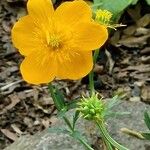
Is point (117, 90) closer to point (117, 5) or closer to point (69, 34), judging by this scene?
point (117, 5)

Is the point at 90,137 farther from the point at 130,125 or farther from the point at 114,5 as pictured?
the point at 114,5

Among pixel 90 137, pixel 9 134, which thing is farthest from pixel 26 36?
pixel 9 134

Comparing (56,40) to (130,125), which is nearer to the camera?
(56,40)

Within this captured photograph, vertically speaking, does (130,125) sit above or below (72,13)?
below

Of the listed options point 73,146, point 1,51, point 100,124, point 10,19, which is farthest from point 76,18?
point 10,19

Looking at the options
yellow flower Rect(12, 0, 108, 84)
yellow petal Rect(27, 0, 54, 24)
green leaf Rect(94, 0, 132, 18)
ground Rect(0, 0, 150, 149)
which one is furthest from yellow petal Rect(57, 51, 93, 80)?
green leaf Rect(94, 0, 132, 18)

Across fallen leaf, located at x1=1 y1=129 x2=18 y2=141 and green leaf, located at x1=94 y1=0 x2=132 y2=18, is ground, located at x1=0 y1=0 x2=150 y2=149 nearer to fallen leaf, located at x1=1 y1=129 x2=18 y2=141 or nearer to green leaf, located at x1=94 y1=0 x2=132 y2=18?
fallen leaf, located at x1=1 y1=129 x2=18 y2=141

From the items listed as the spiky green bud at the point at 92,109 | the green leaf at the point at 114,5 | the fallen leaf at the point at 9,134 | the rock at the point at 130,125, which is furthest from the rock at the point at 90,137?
the spiky green bud at the point at 92,109

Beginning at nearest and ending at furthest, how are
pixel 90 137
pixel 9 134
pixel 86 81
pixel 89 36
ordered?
pixel 89 36 < pixel 90 137 < pixel 9 134 < pixel 86 81
